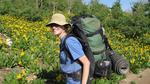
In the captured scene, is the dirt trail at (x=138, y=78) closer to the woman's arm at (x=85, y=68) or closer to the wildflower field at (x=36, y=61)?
the wildflower field at (x=36, y=61)

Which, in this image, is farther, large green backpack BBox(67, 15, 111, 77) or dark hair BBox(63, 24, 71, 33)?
large green backpack BBox(67, 15, 111, 77)

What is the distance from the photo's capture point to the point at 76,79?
4.25 meters

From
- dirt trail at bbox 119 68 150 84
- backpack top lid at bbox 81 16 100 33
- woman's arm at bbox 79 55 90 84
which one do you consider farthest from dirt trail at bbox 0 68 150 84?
woman's arm at bbox 79 55 90 84

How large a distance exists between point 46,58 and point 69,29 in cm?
572

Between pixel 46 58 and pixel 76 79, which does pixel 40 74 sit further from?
pixel 76 79

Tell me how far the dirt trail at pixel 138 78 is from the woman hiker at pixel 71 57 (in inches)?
203

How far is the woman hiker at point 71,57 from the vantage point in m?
4.07

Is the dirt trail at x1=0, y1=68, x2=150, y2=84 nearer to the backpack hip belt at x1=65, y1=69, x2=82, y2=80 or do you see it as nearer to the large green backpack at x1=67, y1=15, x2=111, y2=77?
the large green backpack at x1=67, y1=15, x2=111, y2=77

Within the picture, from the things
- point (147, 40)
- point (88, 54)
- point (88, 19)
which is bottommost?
point (147, 40)

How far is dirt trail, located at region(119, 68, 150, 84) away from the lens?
9.49 meters

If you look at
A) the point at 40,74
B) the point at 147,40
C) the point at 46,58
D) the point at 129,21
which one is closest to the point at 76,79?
the point at 40,74

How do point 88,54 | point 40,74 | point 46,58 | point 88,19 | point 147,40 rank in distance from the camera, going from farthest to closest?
point 147,40, point 46,58, point 40,74, point 88,19, point 88,54

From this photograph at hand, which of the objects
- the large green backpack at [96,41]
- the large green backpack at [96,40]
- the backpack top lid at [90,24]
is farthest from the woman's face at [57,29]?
the backpack top lid at [90,24]

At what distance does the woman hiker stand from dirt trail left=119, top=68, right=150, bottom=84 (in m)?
5.16
